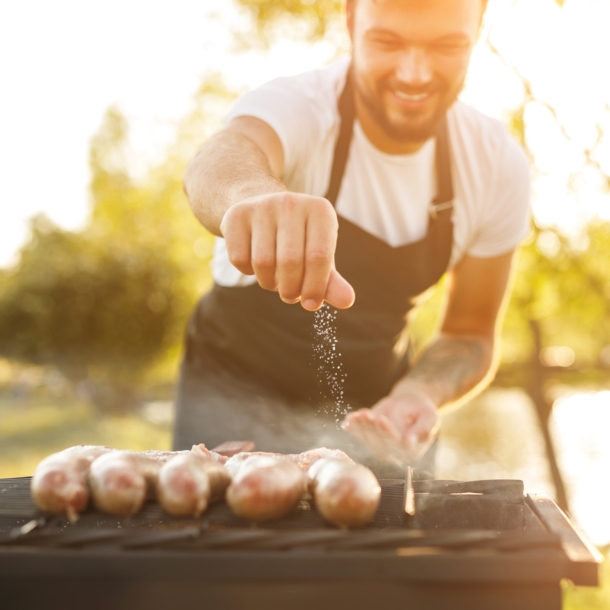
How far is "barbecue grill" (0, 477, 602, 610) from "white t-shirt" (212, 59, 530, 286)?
63.8 inches

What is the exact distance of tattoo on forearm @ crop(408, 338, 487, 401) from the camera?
2.75m

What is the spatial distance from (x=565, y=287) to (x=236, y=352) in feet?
15.1

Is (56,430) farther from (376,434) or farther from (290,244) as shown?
(290,244)

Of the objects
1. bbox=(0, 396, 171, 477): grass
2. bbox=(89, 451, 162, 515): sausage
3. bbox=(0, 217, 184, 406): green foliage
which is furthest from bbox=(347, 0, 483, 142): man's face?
bbox=(0, 217, 184, 406): green foliage

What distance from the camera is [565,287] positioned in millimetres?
6203

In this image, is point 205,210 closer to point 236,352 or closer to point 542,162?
point 236,352

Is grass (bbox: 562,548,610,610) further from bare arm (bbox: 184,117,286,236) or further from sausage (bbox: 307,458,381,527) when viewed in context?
sausage (bbox: 307,458,381,527)

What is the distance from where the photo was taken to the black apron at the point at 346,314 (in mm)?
2623

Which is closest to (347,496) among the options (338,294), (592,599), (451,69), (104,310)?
(338,294)

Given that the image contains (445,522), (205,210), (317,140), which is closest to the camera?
(445,522)

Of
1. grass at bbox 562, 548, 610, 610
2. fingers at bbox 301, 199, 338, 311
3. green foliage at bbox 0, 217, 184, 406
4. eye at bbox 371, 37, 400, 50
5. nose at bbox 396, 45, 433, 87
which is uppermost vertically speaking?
green foliage at bbox 0, 217, 184, 406

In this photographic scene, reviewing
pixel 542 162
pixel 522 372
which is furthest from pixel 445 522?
pixel 522 372

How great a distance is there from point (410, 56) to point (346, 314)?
1076mm

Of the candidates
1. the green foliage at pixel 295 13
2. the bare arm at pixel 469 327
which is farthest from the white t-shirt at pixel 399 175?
the green foliage at pixel 295 13
